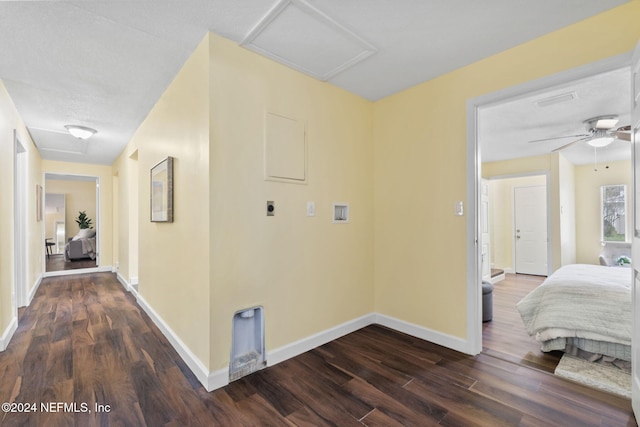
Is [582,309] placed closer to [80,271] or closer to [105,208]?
[105,208]

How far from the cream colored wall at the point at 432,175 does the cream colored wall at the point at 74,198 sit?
9.76 metres

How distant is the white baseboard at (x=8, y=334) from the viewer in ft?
8.58

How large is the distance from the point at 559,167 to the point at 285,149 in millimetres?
5490

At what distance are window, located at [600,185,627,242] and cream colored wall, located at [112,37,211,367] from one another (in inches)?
303

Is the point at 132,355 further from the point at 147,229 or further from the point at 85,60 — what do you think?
the point at 85,60

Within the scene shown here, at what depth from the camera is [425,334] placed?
279 centimetres

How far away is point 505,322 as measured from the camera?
3.29 metres

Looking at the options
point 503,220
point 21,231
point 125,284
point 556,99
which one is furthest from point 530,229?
point 21,231

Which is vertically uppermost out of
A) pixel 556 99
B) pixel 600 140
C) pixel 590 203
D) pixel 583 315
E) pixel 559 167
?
pixel 556 99

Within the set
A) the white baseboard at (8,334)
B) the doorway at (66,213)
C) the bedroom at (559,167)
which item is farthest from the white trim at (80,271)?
the bedroom at (559,167)

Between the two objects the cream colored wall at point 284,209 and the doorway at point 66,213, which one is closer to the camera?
the cream colored wall at point 284,209

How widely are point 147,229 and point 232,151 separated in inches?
81.5

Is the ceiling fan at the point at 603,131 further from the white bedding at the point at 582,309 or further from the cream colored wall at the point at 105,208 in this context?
the cream colored wall at the point at 105,208

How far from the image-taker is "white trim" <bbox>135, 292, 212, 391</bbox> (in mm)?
2040
